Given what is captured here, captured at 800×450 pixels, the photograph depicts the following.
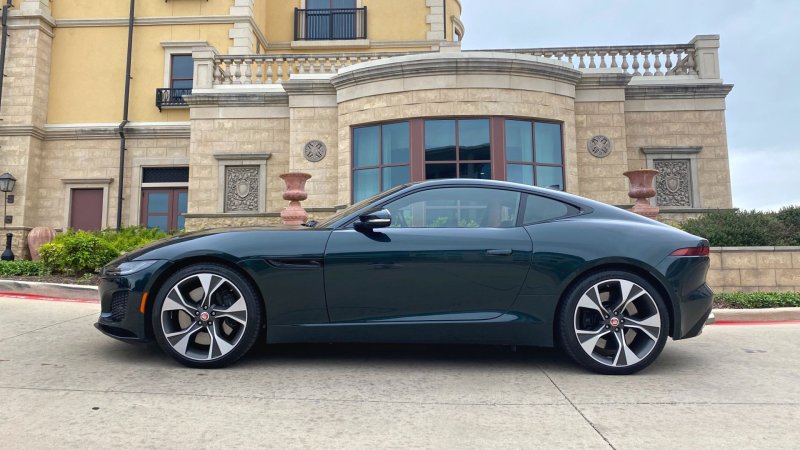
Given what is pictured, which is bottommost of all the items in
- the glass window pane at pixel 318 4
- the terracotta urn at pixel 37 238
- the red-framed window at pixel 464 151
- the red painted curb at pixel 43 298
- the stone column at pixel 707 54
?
the red painted curb at pixel 43 298

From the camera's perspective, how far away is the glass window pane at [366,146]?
1228cm

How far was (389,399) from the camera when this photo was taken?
2926 millimetres

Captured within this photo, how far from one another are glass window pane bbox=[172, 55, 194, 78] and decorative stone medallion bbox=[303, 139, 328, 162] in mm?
7104

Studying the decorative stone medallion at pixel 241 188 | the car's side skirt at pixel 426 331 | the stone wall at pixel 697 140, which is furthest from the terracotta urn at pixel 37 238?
the stone wall at pixel 697 140

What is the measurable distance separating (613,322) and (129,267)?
3.39 m

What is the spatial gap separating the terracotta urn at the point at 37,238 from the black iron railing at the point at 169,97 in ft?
17.3

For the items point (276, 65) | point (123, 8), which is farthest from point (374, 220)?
point (123, 8)

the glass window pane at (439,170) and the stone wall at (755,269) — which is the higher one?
the glass window pane at (439,170)

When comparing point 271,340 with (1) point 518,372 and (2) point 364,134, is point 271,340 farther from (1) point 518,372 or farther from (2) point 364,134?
(2) point 364,134

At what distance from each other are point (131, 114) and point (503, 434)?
18.4 m

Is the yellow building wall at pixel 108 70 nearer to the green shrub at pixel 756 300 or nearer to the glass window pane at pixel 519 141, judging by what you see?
the glass window pane at pixel 519 141

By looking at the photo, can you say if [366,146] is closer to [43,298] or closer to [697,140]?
[43,298]

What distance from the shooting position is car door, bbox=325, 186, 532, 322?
11.2 feet

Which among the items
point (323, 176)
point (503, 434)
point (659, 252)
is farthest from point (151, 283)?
point (323, 176)
